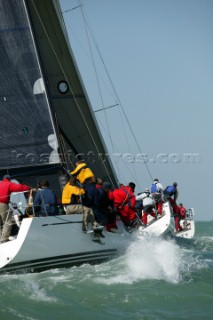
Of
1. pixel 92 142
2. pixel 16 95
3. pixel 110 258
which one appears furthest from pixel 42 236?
pixel 92 142

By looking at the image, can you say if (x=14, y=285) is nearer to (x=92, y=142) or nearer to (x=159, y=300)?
(x=159, y=300)

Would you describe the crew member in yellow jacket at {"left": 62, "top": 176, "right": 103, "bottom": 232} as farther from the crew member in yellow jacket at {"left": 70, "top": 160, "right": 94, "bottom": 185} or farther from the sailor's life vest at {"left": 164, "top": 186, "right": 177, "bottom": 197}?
the sailor's life vest at {"left": 164, "top": 186, "right": 177, "bottom": 197}

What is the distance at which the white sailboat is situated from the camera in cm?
1412

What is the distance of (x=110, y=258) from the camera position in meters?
15.6

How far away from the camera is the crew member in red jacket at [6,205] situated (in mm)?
14359

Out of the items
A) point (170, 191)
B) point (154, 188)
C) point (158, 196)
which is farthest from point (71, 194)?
point (170, 191)

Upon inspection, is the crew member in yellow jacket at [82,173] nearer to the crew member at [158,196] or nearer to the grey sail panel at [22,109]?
the grey sail panel at [22,109]

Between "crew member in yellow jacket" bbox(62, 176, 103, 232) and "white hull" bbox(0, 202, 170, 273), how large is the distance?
0.48ft

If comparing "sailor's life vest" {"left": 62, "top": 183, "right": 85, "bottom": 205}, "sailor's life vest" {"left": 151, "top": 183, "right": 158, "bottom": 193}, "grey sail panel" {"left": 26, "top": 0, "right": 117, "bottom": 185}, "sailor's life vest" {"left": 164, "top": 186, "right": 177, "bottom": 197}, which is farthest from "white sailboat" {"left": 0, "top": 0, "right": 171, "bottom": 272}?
"sailor's life vest" {"left": 164, "top": 186, "right": 177, "bottom": 197}

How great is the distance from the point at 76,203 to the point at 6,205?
1.25 m

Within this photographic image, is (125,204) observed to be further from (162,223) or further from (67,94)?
(67,94)

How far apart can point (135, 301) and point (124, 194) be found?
5153 millimetres

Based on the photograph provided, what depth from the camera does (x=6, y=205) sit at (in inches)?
575

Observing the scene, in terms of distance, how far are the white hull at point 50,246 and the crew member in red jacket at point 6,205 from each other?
436mm
